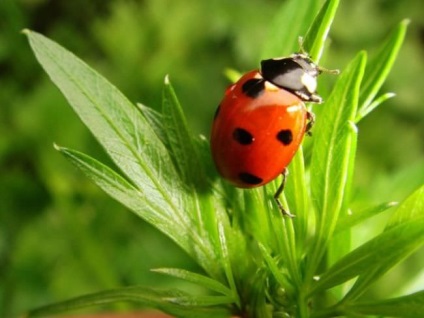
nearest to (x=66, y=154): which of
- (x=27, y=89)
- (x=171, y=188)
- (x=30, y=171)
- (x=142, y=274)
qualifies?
(x=171, y=188)

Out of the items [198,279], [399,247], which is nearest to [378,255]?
[399,247]

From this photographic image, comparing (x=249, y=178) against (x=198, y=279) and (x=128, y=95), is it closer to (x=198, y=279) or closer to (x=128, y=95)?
(x=198, y=279)

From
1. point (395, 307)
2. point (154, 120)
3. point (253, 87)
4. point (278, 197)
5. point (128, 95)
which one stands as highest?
point (128, 95)

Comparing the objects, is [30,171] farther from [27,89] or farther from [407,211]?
[407,211]

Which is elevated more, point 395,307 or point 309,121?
point 309,121

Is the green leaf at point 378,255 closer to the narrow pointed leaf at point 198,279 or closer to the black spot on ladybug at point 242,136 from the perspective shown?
the narrow pointed leaf at point 198,279

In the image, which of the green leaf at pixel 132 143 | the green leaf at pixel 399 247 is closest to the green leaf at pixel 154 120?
the green leaf at pixel 132 143

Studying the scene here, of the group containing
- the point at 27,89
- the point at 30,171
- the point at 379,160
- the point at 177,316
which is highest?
the point at 27,89
